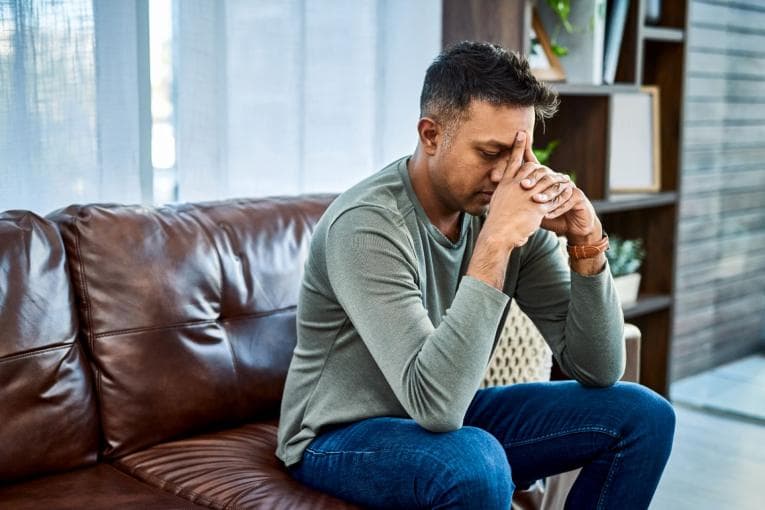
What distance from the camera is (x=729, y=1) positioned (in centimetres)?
384

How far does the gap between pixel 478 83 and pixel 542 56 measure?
4.52 ft

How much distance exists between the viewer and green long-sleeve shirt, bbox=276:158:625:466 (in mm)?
1548

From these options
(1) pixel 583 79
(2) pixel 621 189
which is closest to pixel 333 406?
(1) pixel 583 79

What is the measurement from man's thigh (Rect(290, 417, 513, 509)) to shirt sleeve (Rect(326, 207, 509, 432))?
47 mm

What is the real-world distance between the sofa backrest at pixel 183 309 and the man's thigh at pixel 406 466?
1.11 feet

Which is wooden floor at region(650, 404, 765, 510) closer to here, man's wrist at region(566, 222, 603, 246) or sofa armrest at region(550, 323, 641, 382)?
sofa armrest at region(550, 323, 641, 382)

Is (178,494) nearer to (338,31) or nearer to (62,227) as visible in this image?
(62,227)

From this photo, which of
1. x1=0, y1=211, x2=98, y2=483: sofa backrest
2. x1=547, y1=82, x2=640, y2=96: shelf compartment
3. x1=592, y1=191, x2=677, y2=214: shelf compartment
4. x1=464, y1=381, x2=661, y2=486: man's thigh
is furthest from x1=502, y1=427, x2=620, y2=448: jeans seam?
x1=592, y1=191, x2=677, y2=214: shelf compartment

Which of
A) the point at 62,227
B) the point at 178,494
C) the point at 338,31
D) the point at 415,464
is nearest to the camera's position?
the point at 415,464

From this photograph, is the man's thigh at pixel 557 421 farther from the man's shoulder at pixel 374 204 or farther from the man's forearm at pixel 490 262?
the man's shoulder at pixel 374 204

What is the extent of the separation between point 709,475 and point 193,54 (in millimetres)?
1952

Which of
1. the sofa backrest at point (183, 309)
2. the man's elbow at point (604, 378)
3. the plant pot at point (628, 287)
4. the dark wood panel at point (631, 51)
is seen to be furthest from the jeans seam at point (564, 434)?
the dark wood panel at point (631, 51)

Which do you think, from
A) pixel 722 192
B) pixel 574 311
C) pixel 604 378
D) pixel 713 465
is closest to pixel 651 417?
pixel 604 378

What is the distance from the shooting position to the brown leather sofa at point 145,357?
1.68 m
